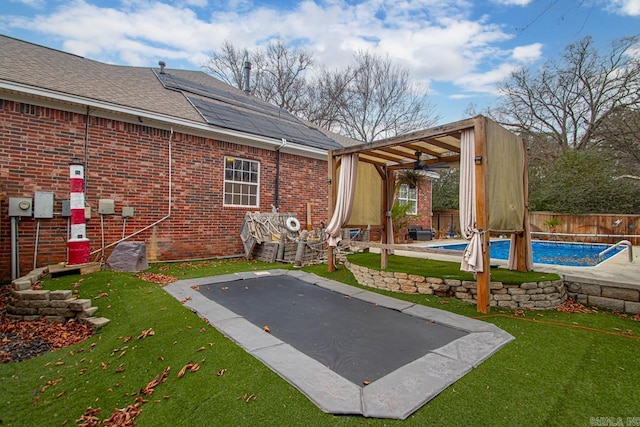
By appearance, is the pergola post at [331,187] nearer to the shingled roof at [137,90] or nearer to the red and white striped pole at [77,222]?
the shingled roof at [137,90]

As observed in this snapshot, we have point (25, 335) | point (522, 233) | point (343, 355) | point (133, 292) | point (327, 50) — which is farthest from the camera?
point (327, 50)

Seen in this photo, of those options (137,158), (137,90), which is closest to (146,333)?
(137,158)

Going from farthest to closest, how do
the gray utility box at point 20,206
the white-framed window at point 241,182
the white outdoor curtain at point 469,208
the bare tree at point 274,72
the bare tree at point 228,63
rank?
Result: 1. the bare tree at point 274,72
2. the bare tree at point 228,63
3. the white-framed window at point 241,182
4. the gray utility box at point 20,206
5. the white outdoor curtain at point 469,208

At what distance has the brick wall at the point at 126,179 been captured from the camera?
5527mm

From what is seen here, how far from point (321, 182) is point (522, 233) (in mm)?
6585

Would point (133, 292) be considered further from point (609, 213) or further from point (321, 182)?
point (609, 213)

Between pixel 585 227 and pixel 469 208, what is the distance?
1173 cm

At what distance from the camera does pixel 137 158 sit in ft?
22.4

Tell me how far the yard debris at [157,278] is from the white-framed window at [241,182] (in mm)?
2885

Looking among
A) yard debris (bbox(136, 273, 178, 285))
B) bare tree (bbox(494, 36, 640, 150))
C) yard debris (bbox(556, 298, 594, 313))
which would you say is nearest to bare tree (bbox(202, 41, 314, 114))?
bare tree (bbox(494, 36, 640, 150))

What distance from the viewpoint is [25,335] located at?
3514mm

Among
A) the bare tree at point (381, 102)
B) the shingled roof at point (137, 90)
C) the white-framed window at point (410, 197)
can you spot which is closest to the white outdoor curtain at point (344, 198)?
the shingled roof at point (137, 90)

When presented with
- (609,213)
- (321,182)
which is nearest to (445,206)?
(609,213)

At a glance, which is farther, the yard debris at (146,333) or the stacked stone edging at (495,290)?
the stacked stone edging at (495,290)
